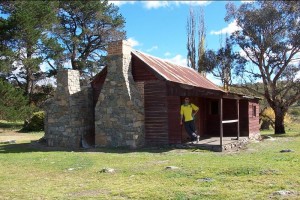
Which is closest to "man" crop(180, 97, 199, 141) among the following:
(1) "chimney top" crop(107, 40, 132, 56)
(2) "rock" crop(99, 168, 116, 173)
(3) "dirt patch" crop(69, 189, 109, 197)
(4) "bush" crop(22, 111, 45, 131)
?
(1) "chimney top" crop(107, 40, 132, 56)

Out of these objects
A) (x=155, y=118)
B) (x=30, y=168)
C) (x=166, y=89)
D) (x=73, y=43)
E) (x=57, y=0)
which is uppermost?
(x=57, y=0)

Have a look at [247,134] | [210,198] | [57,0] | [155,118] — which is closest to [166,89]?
[155,118]

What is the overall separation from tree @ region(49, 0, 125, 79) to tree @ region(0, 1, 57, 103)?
4022mm

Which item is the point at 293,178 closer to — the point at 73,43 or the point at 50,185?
the point at 50,185

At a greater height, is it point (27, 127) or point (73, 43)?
point (73, 43)

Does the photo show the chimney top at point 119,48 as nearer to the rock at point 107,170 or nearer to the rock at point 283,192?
the rock at point 107,170

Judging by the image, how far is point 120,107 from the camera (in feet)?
54.1

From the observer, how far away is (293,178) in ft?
25.7

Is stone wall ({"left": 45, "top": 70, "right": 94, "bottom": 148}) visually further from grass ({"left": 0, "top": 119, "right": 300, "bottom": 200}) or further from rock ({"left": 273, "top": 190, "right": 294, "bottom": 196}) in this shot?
rock ({"left": 273, "top": 190, "right": 294, "bottom": 196})

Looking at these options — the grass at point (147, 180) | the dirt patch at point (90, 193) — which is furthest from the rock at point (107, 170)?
the dirt patch at point (90, 193)

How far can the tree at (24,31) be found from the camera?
28.6 meters

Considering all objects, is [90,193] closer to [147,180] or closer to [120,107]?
[147,180]

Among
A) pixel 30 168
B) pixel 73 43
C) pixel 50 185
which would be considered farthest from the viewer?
pixel 73 43

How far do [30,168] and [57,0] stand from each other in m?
28.3
